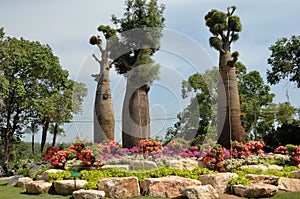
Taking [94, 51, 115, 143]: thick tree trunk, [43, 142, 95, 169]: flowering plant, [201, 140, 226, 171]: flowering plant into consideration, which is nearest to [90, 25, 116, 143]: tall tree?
[94, 51, 115, 143]: thick tree trunk

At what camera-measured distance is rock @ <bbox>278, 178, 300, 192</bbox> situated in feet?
29.5

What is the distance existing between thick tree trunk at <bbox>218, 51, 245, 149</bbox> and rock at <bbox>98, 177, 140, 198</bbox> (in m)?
6.43

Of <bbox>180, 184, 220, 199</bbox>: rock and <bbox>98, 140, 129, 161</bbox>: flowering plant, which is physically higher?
<bbox>98, 140, 129, 161</bbox>: flowering plant

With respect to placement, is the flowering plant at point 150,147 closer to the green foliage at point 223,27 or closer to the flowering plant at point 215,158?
the flowering plant at point 215,158

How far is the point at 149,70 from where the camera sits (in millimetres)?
15172

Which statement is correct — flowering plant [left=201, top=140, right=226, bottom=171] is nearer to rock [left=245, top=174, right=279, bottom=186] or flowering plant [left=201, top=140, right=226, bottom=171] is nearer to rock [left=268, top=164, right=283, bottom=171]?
rock [left=268, top=164, right=283, bottom=171]

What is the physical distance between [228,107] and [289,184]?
5546 millimetres

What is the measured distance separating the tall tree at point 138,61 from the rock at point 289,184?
6269mm

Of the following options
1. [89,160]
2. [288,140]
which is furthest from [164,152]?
[288,140]

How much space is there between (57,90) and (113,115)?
936 centimetres

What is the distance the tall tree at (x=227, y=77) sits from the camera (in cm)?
1412

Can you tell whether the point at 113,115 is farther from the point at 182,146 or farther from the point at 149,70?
the point at 182,146

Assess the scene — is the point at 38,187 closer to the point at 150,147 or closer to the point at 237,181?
the point at 150,147

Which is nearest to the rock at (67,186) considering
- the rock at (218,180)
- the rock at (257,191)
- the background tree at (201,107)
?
the rock at (218,180)
